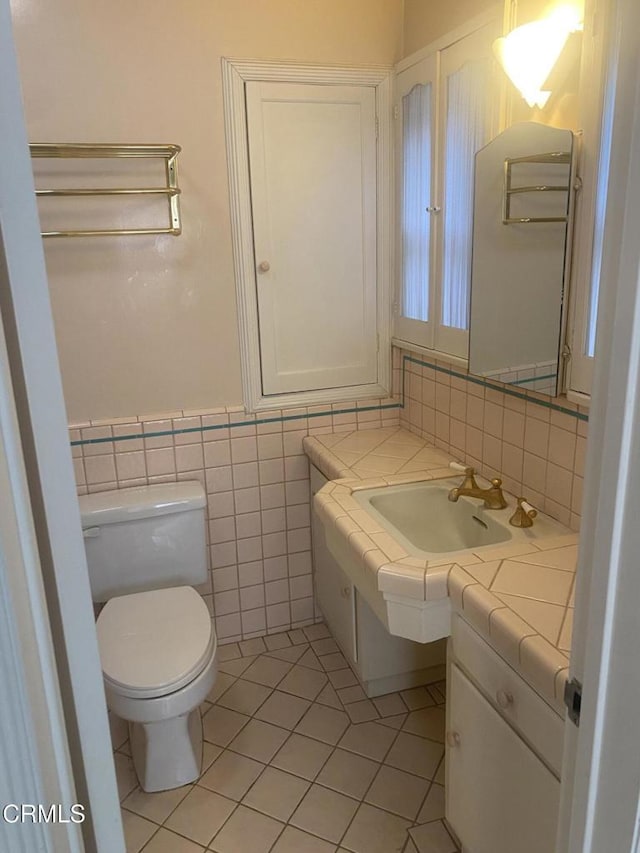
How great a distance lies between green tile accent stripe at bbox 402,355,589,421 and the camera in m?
1.69

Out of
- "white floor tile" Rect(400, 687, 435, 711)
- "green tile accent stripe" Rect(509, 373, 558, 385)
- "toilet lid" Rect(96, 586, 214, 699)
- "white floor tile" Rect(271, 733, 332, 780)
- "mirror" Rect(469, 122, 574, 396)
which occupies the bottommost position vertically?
"white floor tile" Rect(271, 733, 332, 780)

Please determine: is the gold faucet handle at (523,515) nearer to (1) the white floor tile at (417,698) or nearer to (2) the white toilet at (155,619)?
(1) the white floor tile at (417,698)

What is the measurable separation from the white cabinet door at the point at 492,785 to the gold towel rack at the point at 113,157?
65.9 inches

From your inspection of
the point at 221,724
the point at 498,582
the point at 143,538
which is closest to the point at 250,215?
the point at 143,538

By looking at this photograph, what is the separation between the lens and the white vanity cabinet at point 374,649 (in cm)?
220

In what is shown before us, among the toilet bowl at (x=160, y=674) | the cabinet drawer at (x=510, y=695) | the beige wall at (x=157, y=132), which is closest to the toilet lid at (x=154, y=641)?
the toilet bowl at (x=160, y=674)

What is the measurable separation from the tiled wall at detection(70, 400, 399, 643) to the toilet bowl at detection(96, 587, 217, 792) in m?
0.44

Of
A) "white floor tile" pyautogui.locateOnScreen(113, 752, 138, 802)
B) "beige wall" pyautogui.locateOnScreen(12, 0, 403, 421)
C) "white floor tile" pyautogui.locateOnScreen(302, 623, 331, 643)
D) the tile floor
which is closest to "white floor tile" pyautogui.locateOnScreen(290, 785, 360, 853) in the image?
the tile floor

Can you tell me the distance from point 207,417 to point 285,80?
1236 millimetres

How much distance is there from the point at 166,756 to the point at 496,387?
1527 millimetres

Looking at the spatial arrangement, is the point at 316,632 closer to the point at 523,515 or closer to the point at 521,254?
the point at 523,515

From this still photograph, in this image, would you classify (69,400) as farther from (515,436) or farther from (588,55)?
(588,55)

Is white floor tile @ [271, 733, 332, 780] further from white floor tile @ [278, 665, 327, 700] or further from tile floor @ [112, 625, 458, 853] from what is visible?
white floor tile @ [278, 665, 327, 700]

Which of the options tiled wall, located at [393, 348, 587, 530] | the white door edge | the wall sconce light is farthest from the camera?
tiled wall, located at [393, 348, 587, 530]
